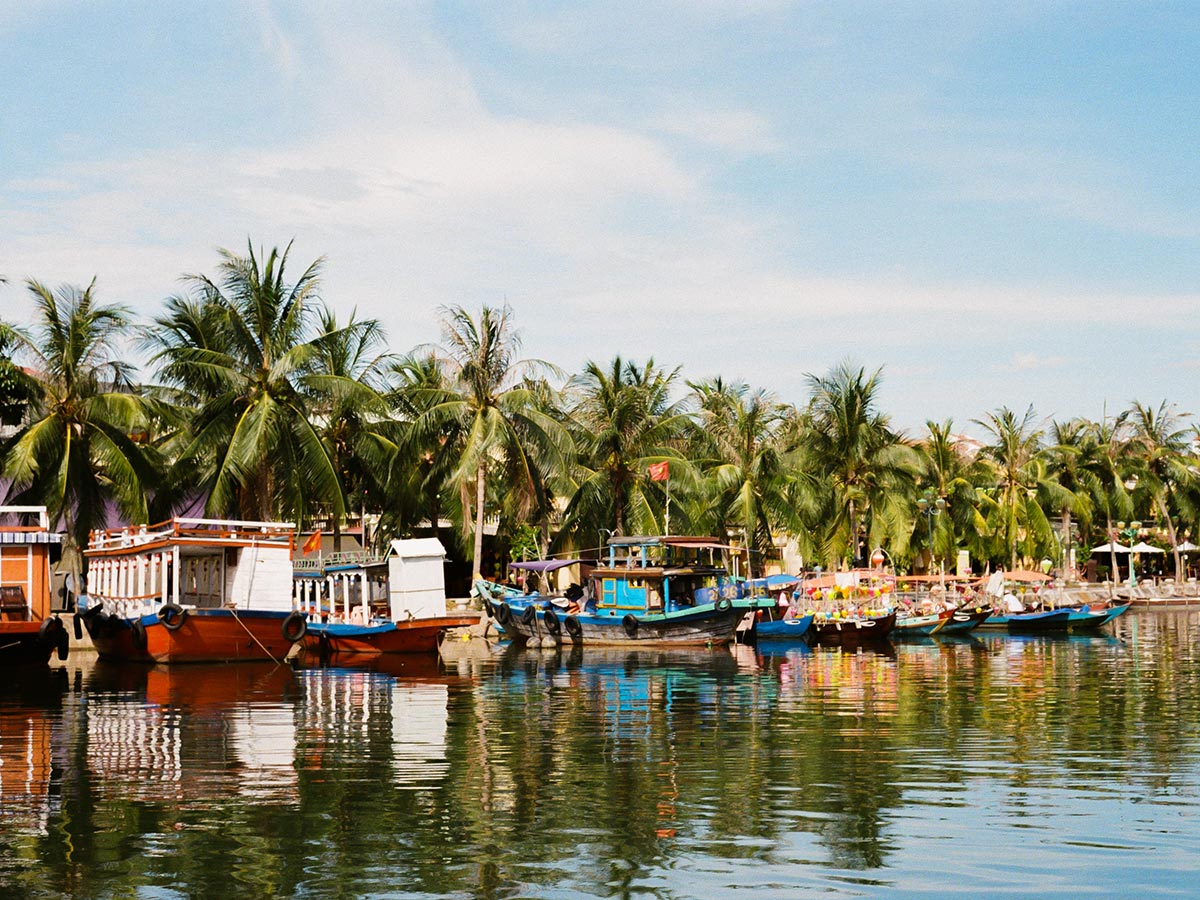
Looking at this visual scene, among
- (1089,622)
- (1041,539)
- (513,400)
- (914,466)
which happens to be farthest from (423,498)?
(1041,539)

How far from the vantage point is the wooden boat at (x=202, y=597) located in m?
34.0

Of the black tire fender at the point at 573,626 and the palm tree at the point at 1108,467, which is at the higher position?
the palm tree at the point at 1108,467

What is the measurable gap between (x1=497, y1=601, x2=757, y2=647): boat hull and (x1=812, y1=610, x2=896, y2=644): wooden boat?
4795 mm

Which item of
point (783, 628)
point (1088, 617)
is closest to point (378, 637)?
point (783, 628)

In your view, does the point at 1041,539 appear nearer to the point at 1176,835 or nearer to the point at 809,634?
the point at 809,634

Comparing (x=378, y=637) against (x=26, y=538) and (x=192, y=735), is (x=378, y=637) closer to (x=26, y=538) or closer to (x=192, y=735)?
(x=26, y=538)

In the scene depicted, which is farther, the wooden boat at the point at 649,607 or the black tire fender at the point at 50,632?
the wooden boat at the point at 649,607

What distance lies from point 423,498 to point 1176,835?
38.9 meters

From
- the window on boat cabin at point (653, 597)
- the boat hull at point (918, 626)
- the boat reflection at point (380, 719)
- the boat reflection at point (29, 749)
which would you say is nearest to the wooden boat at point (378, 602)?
the boat reflection at point (380, 719)

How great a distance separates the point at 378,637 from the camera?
3772 cm

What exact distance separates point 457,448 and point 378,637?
11.3 m

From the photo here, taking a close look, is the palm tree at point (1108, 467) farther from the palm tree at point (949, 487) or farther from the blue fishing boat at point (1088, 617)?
the blue fishing boat at point (1088, 617)

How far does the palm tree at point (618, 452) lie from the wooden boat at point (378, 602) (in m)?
10.6

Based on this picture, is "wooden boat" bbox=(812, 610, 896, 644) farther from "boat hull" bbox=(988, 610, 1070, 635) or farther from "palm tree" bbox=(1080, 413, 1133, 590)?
"palm tree" bbox=(1080, 413, 1133, 590)
